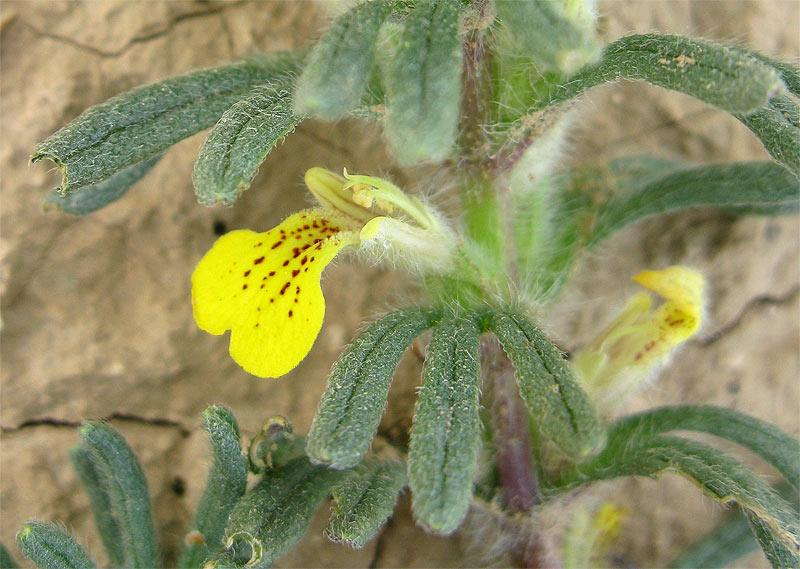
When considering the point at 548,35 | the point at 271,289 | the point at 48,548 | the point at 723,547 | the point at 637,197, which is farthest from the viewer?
the point at 723,547

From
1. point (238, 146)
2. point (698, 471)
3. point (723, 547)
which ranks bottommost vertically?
point (723, 547)

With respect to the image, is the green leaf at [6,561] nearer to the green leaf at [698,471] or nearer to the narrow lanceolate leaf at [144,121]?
the narrow lanceolate leaf at [144,121]

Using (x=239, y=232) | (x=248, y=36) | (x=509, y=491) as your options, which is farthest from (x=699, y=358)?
(x=248, y=36)

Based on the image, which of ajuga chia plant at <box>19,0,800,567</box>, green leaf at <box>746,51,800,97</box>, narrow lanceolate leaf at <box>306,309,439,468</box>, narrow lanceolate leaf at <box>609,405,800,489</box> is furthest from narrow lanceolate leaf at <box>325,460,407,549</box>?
green leaf at <box>746,51,800,97</box>

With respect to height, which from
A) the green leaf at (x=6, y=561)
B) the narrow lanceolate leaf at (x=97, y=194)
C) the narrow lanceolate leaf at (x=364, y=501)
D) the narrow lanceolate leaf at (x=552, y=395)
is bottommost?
the green leaf at (x=6, y=561)

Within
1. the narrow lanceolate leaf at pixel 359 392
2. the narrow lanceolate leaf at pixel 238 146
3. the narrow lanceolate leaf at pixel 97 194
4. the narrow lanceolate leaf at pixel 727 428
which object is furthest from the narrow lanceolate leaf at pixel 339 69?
the narrow lanceolate leaf at pixel 727 428

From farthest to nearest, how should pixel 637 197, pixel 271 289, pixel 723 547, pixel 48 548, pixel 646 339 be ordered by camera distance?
1. pixel 723 547
2. pixel 637 197
3. pixel 646 339
4. pixel 271 289
5. pixel 48 548

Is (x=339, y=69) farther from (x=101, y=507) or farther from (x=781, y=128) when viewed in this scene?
(x=101, y=507)

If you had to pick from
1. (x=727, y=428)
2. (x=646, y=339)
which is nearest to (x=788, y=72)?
(x=646, y=339)
